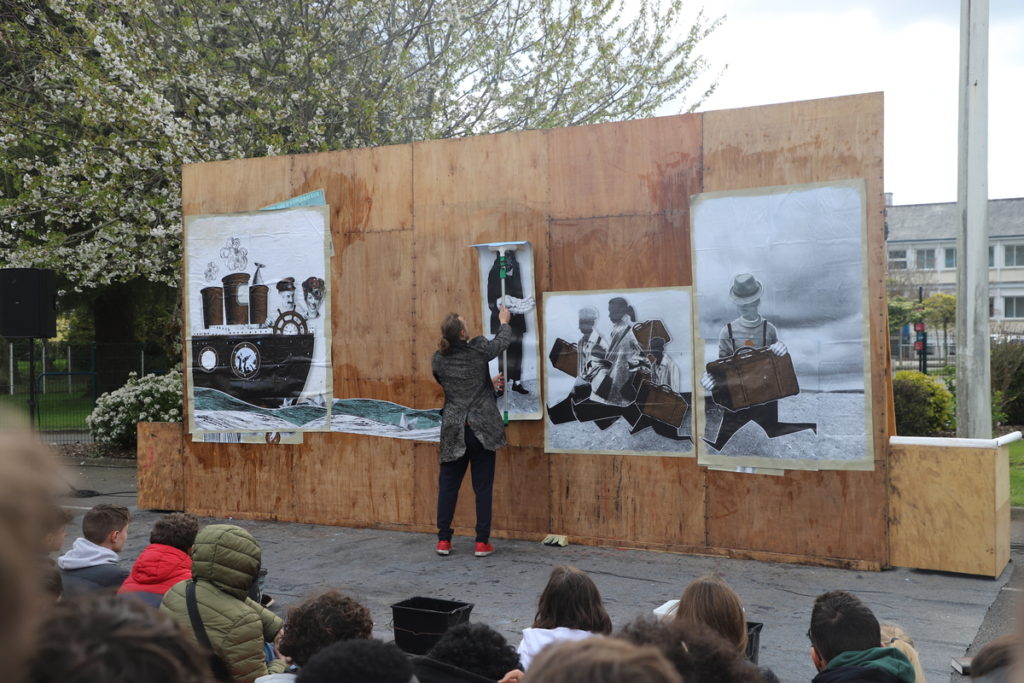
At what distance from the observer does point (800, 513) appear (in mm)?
7801

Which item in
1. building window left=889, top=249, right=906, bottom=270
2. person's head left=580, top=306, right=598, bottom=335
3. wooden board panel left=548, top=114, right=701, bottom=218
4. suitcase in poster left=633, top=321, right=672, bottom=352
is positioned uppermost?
building window left=889, top=249, right=906, bottom=270

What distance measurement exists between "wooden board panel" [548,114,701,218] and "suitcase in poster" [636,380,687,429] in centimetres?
112

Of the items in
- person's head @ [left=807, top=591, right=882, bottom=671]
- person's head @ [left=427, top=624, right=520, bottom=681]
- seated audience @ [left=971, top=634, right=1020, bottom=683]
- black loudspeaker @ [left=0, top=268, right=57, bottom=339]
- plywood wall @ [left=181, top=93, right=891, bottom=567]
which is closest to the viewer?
seated audience @ [left=971, top=634, right=1020, bottom=683]

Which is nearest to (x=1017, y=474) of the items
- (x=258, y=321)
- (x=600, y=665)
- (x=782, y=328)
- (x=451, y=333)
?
(x=782, y=328)

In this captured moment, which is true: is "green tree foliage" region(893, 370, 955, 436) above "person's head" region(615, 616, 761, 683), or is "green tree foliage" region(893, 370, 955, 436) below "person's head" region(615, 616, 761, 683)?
below

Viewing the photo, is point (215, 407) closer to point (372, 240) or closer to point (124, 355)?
→ point (372, 240)

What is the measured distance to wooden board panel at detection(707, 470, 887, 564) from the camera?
7.56 m

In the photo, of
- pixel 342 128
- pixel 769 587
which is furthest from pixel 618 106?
pixel 769 587

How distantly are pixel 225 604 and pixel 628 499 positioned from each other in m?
4.96

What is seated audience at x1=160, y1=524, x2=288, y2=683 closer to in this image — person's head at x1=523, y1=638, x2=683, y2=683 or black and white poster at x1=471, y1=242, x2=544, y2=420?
person's head at x1=523, y1=638, x2=683, y2=683

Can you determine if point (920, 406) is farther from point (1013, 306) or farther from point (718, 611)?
point (1013, 306)

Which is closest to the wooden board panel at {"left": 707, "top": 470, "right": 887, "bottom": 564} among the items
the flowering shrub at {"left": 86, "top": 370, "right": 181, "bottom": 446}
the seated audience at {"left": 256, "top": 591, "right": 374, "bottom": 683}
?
the seated audience at {"left": 256, "top": 591, "right": 374, "bottom": 683}

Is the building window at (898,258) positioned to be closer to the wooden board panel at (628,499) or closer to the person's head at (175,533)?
the wooden board panel at (628,499)

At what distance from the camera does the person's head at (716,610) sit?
12.0ft
